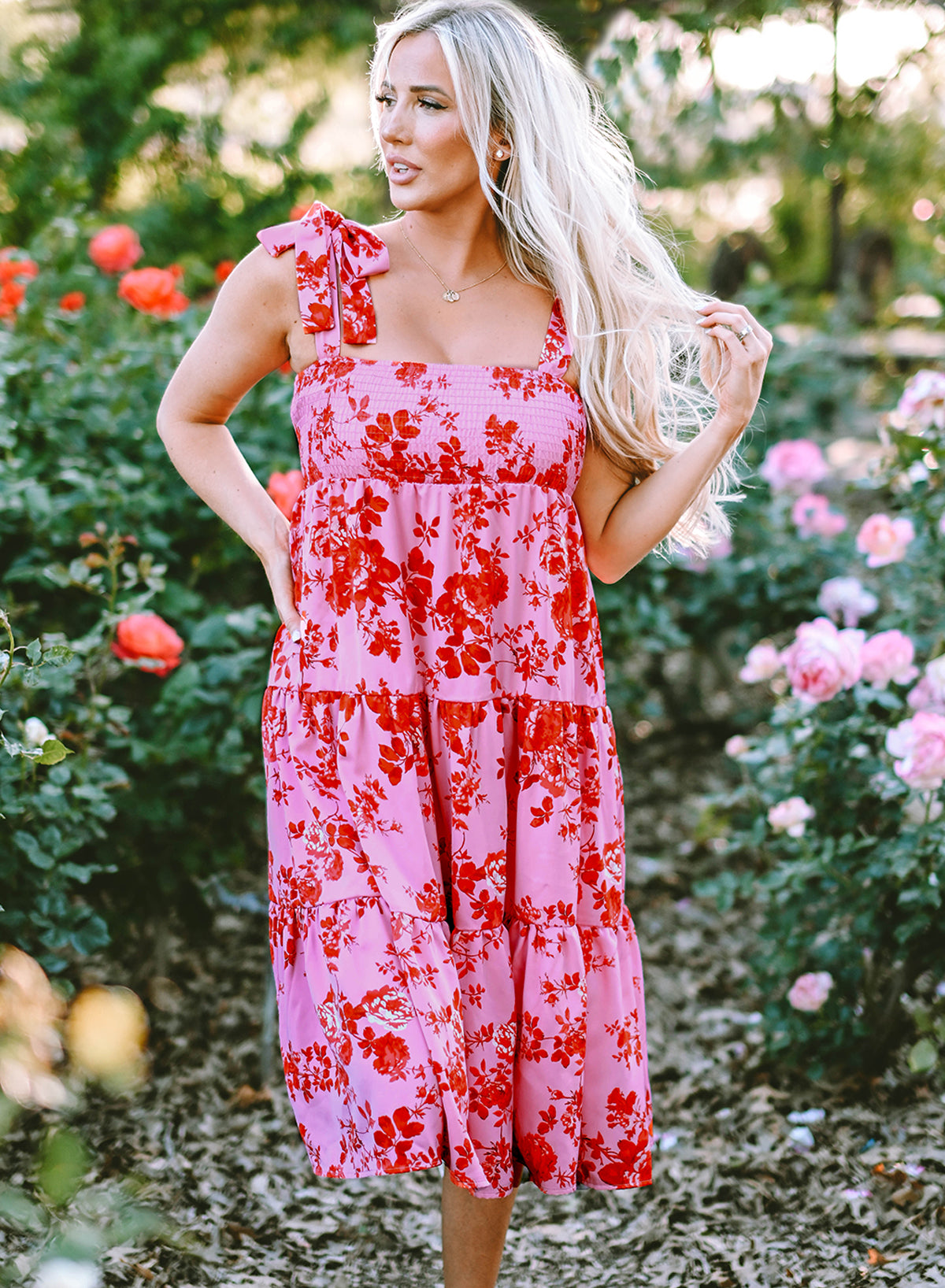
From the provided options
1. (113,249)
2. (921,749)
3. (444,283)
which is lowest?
(921,749)

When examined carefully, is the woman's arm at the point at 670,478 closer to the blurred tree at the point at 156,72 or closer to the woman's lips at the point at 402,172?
the woman's lips at the point at 402,172

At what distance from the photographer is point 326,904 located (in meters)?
1.85

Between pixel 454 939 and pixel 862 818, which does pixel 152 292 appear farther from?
pixel 862 818

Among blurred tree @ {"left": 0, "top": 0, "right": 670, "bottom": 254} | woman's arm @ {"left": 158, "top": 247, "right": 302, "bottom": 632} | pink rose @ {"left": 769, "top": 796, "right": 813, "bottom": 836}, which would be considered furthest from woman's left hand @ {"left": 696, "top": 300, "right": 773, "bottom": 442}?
blurred tree @ {"left": 0, "top": 0, "right": 670, "bottom": 254}

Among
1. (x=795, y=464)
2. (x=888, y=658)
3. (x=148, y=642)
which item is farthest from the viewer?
(x=795, y=464)

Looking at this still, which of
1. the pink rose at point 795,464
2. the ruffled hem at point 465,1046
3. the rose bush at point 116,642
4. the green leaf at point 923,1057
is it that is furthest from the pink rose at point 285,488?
the pink rose at point 795,464

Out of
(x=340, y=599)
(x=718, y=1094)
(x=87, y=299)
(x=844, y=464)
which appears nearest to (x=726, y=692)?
Result: (x=844, y=464)

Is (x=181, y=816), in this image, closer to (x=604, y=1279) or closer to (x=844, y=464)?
(x=604, y=1279)

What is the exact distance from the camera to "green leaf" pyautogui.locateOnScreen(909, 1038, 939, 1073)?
2.51m

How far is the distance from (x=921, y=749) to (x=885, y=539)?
0.62m

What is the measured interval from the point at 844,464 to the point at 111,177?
347 cm

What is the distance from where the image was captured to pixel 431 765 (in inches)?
75.0

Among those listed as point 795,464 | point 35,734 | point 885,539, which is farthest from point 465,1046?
point 795,464

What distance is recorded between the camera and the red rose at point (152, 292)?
123 inches
